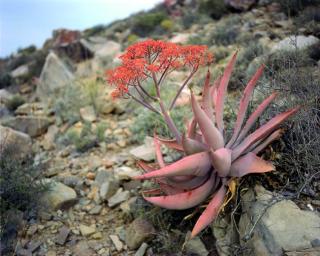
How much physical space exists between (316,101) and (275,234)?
1163mm

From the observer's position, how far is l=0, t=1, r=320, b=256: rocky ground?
2695mm

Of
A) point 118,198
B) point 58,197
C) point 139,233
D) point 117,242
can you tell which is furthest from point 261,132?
point 58,197

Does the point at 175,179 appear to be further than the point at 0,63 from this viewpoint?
No

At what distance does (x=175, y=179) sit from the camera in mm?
3031

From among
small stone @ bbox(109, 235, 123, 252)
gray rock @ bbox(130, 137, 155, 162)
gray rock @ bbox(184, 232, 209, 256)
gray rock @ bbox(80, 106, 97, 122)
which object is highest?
gray rock @ bbox(80, 106, 97, 122)

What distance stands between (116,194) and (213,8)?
831cm

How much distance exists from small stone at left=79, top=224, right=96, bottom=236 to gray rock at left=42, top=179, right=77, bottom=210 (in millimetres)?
376

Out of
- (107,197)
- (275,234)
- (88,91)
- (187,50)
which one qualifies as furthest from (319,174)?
(88,91)

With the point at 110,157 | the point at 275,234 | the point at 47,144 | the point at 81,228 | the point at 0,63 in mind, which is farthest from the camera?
the point at 0,63

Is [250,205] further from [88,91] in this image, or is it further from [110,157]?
[88,91]

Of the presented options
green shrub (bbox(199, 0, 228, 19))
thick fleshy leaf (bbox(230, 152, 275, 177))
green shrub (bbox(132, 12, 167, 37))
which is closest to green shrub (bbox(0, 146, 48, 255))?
thick fleshy leaf (bbox(230, 152, 275, 177))

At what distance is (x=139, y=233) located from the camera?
342 centimetres

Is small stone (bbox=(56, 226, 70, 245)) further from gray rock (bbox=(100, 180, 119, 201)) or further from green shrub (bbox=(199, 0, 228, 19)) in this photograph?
green shrub (bbox=(199, 0, 228, 19))

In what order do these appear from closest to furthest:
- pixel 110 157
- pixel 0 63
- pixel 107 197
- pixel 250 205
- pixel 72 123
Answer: pixel 250 205 → pixel 107 197 → pixel 110 157 → pixel 72 123 → pixel 0 63
